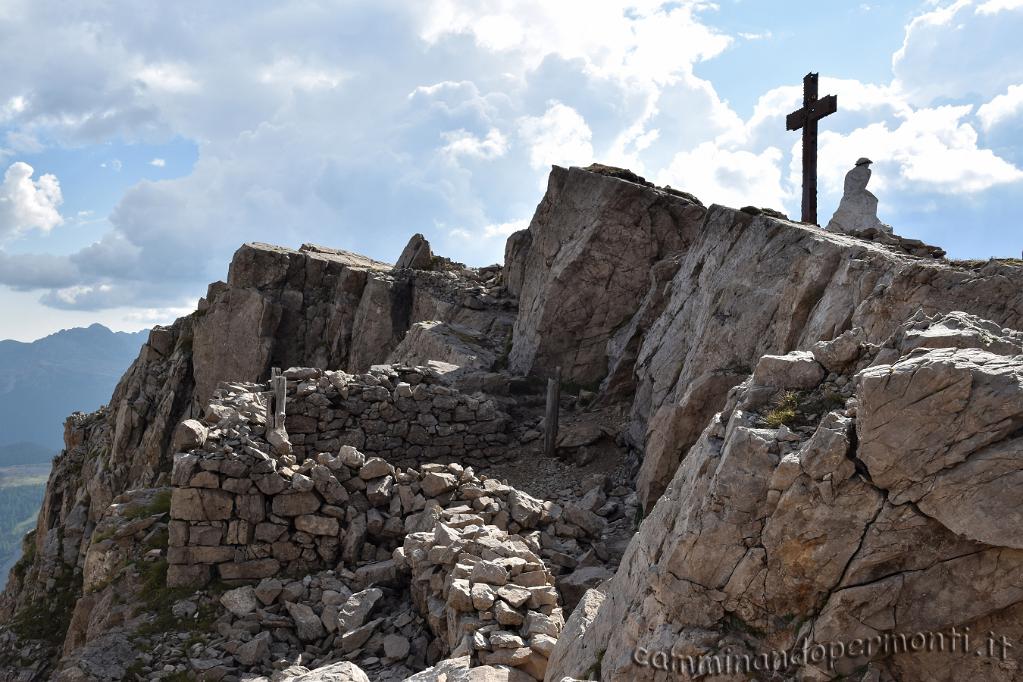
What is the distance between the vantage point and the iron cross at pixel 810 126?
69.2 ft

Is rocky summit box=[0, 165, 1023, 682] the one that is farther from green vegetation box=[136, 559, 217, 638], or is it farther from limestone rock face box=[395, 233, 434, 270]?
limestone rock face box=[395, 233, 434, 270]

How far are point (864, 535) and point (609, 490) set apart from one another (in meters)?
10.9

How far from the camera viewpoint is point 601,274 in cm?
2394

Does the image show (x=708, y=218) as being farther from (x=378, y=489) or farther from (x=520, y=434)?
(x=378, y=489)

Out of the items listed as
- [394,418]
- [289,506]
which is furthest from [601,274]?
[289,506]

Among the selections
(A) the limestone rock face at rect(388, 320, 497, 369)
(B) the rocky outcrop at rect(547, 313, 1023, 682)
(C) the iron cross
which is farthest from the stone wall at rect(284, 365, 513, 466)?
(B) the rocky outcrop at rect(547, 313, 1023, 682)

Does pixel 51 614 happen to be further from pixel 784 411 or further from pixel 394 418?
pixel 784 411

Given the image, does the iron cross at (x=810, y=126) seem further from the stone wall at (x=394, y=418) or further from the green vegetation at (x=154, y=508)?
the green vegetation at (x=154, y=508)

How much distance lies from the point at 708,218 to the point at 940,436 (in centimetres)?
1365

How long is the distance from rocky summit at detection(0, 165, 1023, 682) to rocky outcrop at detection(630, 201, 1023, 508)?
0.06 meters

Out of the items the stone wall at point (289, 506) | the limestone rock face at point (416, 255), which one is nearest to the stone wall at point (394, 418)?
the stone wall at point (289, 506)

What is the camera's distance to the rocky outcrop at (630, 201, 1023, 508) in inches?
404

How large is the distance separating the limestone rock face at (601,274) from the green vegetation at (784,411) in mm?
16186

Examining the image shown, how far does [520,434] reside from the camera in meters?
19.9
